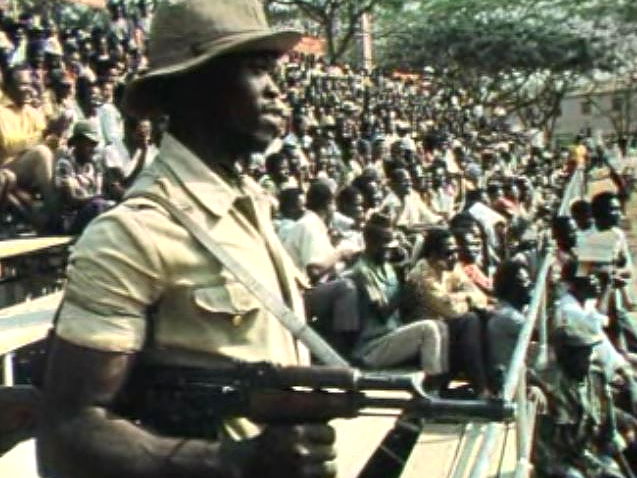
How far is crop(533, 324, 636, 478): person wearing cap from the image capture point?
5.76 meters

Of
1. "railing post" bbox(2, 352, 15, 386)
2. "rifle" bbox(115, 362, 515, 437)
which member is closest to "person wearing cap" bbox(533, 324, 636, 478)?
"railing post" bbox(2, 352, 15, 386)

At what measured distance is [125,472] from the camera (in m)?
1.63

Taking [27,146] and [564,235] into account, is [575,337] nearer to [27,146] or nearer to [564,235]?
[564,235]

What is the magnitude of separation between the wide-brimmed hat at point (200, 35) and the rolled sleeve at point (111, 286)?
290 mm

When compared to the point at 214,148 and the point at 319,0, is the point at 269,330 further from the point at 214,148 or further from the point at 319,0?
the point at 319,0

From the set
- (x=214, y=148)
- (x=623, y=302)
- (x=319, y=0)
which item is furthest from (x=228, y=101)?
(x=319, y=0)

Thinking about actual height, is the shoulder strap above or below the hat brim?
below

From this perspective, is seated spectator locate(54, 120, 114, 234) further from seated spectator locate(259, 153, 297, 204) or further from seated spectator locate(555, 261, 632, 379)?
seated spectator locate(555, 261, 632, 379)

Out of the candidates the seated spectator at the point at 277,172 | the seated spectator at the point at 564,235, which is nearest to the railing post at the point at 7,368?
the seated spectator at the point at 277,172

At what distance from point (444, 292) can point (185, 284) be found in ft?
15.3

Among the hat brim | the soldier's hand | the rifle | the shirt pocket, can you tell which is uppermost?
the hat brim

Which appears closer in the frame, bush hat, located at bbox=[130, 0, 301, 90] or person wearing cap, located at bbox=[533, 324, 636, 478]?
bush hat, located at bbox=[130, 0, 301, 90]

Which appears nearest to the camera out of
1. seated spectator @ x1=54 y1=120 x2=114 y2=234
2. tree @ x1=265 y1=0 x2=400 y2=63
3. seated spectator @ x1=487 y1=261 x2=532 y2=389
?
seated spectator @ x1=487 y1=261 x2=532 y2=389

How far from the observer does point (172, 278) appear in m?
1.70
